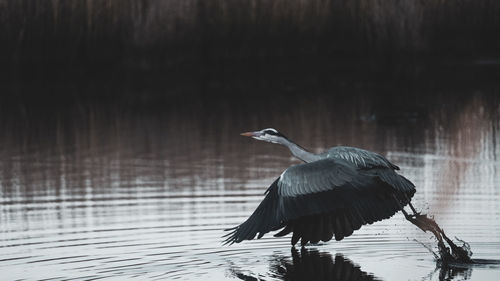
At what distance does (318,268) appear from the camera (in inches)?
356

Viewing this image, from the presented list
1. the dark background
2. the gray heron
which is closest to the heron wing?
the gray heron

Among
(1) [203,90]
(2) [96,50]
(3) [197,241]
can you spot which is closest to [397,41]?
(1) [203,90]

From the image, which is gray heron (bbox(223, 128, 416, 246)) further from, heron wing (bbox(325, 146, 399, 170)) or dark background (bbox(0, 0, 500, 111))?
dark background (bbox(0, 0, 500, 111))

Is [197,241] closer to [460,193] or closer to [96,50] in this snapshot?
[460,193]

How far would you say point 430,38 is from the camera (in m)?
24.6

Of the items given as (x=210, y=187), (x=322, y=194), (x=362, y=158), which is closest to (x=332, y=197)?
(x=322, y=194)

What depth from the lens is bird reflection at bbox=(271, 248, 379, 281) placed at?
871 centimetres

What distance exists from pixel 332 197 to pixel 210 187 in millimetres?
3363

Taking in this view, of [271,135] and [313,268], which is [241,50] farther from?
[313,268]

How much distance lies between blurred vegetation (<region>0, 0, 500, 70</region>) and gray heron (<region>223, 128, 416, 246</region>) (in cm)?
1392

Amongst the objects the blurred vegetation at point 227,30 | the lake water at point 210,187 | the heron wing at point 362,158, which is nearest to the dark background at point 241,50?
the blurred vegetation at point 227,30

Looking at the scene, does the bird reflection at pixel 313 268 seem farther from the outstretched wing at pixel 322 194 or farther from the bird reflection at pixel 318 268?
the outstretched wing at pixel 322 194

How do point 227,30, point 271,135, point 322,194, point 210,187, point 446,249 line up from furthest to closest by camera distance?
point 227,30 → point 210,187 → point 271,135 → point 446,249 → point 322,194

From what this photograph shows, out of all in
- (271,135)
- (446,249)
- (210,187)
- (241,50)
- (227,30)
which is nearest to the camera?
(446,249)
